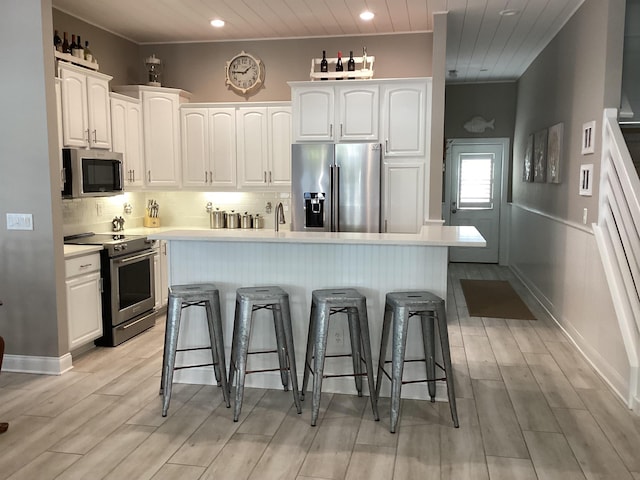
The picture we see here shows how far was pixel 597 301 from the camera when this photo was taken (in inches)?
163

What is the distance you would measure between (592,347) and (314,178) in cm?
287

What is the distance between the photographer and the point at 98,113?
16.3ft

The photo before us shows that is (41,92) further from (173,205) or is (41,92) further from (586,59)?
(586,59)

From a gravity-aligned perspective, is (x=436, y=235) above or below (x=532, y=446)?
above

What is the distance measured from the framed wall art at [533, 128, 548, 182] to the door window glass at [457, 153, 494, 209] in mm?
2444

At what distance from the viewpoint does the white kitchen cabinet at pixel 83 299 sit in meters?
4.20

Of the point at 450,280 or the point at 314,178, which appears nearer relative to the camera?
the point at 314,178

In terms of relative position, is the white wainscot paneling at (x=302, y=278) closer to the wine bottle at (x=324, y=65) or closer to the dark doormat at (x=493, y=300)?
the dark doormat at (x=493, y=300)

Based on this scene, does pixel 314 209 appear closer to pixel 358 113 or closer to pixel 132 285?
pixel 358 113

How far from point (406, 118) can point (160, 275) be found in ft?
9.49

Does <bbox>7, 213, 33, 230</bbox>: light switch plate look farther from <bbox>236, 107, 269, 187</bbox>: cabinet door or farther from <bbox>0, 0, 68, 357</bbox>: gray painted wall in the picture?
<bbox>236, 107, 269, 187</bbox>: cabinet door

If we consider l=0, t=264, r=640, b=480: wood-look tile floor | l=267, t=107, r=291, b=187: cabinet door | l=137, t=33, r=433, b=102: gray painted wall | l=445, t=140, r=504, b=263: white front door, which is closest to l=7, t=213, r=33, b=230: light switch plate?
l=0, t=264, r=640, b=480: wood-look tile floor

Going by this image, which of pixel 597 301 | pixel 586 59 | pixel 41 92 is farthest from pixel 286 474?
pixel 586 59

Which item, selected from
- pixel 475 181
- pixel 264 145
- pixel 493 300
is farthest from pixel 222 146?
pixel 475 181
